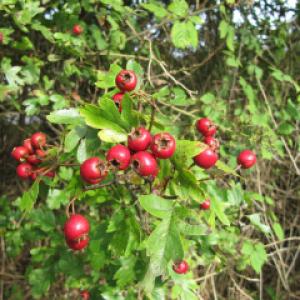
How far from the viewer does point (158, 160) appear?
1132 mm

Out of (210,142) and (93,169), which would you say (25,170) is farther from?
(210,142)

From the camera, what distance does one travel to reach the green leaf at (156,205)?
1061mm

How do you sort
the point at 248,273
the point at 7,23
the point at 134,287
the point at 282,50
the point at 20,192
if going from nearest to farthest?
the point at 134,287
the point at 7,23
the point at 248,273
the point at 282,50
the point at 20,192

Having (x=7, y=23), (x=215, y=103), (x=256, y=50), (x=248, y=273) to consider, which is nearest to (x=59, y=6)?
(x=7, y=23)

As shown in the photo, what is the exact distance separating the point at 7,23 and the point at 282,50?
7.52 feet

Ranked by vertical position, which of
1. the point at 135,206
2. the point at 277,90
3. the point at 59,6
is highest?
the point at 59,6

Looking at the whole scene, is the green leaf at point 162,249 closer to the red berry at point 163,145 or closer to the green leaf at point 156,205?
the green leaf at point 156,205

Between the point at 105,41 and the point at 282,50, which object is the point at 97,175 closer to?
the point at 105,41

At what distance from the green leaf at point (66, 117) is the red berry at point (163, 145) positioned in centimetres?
29

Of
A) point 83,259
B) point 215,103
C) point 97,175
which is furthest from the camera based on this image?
point 215,103

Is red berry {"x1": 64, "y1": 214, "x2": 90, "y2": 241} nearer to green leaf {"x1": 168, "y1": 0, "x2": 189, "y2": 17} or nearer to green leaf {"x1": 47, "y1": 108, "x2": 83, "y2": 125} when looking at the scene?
green leaf {"x1": 47, "y1": 108, "x2": 83, "y2": 125}

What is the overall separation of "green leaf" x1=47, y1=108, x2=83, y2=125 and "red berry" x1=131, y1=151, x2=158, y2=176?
27 centimetres

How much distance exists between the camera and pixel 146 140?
103 cm

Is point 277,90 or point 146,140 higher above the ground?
point 146,140
